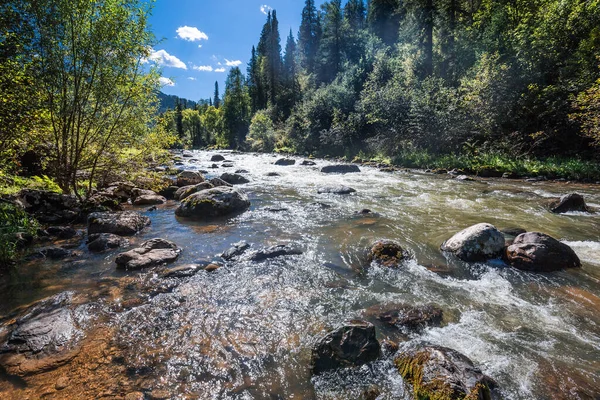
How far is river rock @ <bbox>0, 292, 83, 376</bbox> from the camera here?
3420mm

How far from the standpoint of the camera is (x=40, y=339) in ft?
12.4

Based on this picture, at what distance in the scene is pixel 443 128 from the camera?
24.0 metres

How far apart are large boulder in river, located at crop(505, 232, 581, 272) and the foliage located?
36.4 feet

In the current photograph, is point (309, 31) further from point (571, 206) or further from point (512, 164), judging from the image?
point (571, 206)

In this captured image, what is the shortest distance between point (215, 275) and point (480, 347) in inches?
189

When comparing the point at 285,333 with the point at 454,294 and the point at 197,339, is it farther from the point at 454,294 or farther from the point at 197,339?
the point at 454,294

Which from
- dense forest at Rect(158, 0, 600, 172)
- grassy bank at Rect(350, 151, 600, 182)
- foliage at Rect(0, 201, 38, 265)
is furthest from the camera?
dense forest at Rect(158, 0, 600, 172)

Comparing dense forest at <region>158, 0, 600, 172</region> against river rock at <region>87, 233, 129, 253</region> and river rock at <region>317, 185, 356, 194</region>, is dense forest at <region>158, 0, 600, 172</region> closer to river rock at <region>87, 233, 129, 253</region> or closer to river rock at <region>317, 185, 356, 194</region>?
river rock at <region>317, 185, 356, 194</region>

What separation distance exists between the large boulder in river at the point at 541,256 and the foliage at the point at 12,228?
11.1 meters

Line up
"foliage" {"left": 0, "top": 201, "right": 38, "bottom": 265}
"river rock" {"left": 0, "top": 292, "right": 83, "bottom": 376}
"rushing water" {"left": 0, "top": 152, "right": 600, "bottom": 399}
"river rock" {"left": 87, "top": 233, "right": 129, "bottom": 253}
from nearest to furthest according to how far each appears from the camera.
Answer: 1. "rushing water" {"left": 0, "top": 152, "right": 600, "bottom": 399}
2. "river rock" {"left": 0, "top": 292, "right": 83, "bottom": 376}
3. "foliage" {"left": 0, "top": 201, "right": 38, "bottom": 265}
4. "river rock" {"left": 87, "top": 233, "right": 129, "bottom": 253}

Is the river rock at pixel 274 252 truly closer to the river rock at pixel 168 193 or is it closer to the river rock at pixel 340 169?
the river rock at pixel 168 193

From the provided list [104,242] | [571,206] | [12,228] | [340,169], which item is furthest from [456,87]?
[12,228]

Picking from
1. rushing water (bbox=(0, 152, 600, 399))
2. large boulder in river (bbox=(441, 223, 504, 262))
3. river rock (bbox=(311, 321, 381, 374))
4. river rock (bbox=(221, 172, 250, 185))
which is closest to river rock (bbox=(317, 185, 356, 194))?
A: rushing water (bbox=(0, 152, 600, 399))

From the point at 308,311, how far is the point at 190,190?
385 inches
